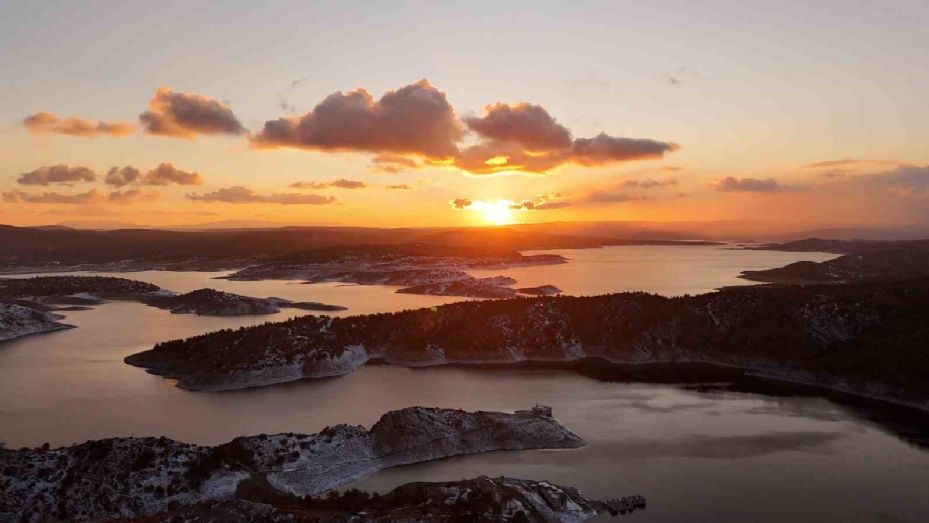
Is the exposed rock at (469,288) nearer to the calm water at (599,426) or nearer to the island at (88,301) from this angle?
the island at (88,301)

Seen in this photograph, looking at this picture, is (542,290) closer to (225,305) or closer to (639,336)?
(639,336)

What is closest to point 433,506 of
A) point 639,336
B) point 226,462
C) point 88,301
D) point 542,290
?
point 226,462

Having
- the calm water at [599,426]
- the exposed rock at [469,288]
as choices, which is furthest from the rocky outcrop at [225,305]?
the exposed rock at [469,288]

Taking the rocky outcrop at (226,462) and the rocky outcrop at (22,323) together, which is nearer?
the rocky outcrop at (226,462)

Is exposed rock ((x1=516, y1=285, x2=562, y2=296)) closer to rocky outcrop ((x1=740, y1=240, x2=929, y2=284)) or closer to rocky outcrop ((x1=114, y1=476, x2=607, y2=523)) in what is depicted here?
rocky outcrop ((x1=740, y1=240, x2=929, y2=284))

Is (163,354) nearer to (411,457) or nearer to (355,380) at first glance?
(355,380)

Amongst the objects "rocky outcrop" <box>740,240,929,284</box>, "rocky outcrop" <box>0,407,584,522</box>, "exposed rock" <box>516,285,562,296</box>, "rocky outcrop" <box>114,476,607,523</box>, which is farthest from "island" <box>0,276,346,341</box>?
"rocky outcrop" <box>740,240,929,284</box>

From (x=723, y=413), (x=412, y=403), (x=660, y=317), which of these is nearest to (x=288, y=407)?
(x=412, y=403)
